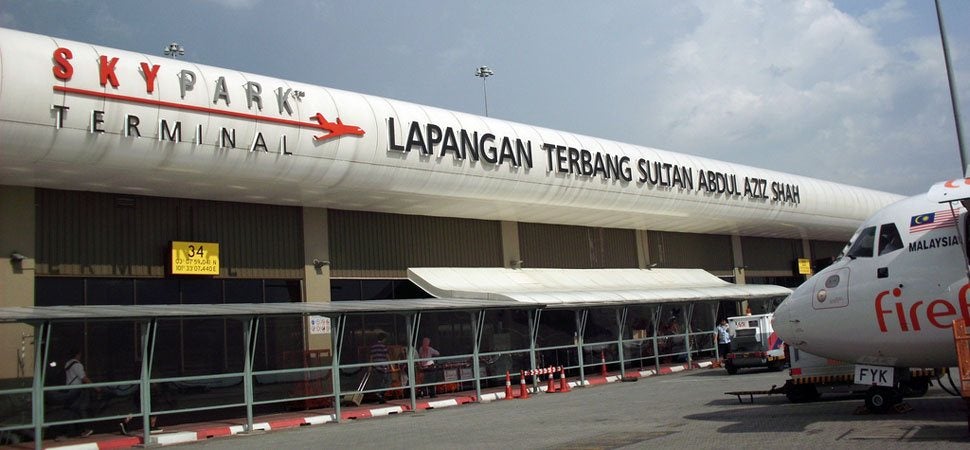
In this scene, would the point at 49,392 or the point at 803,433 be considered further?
the point at 49,392

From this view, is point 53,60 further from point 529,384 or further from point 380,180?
point 529,384

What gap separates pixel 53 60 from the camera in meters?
16.9

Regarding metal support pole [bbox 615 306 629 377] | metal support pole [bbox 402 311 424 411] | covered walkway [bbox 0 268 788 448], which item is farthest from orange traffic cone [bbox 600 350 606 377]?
metal support pole [bbox 402 311 424 411]

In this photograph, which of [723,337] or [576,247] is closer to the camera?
[723,337]

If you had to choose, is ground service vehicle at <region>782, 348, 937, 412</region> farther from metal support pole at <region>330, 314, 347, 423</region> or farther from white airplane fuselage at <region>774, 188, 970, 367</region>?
metal support pole at <region>330, 314, 347, 423</region>

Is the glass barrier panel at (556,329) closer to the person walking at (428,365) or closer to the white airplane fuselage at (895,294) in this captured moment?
the person walking at (428,365)

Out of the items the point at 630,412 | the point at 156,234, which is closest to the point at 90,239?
the point at 156,234

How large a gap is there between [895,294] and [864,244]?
1.15 m

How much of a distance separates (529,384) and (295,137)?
10475 millimetres

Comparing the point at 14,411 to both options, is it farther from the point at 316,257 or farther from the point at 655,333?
the point at 655,333

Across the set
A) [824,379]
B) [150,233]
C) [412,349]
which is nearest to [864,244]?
[824,379]

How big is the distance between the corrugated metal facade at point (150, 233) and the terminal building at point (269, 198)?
0.04 m

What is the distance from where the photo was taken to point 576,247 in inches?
1249

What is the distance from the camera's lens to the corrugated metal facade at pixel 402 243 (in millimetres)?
24266
